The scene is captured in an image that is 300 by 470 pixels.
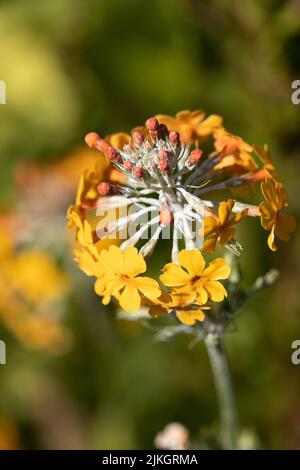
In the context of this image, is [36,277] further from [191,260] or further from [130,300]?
[191,260]

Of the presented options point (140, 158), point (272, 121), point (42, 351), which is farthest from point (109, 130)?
point (140, 158)

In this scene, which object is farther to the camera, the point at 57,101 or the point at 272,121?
the point at 57,101

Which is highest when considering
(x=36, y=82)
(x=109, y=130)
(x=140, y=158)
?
(x=36, y=82)

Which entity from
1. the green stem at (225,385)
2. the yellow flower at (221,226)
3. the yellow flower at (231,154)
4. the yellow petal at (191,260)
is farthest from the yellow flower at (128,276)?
the yellow flower at (231,154)

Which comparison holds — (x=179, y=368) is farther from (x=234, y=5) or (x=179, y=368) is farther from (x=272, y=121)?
(x=234, y=5)

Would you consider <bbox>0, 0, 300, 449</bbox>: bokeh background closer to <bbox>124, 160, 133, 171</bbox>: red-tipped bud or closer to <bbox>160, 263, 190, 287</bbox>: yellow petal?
<bbox>124, 160, 133, 171</bbox>: red-tipped bud

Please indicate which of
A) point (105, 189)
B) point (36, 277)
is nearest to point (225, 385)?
point (105, 189)

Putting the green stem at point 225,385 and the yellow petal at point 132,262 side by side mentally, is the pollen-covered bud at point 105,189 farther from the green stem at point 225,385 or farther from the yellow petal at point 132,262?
the green stem at point 225,385
